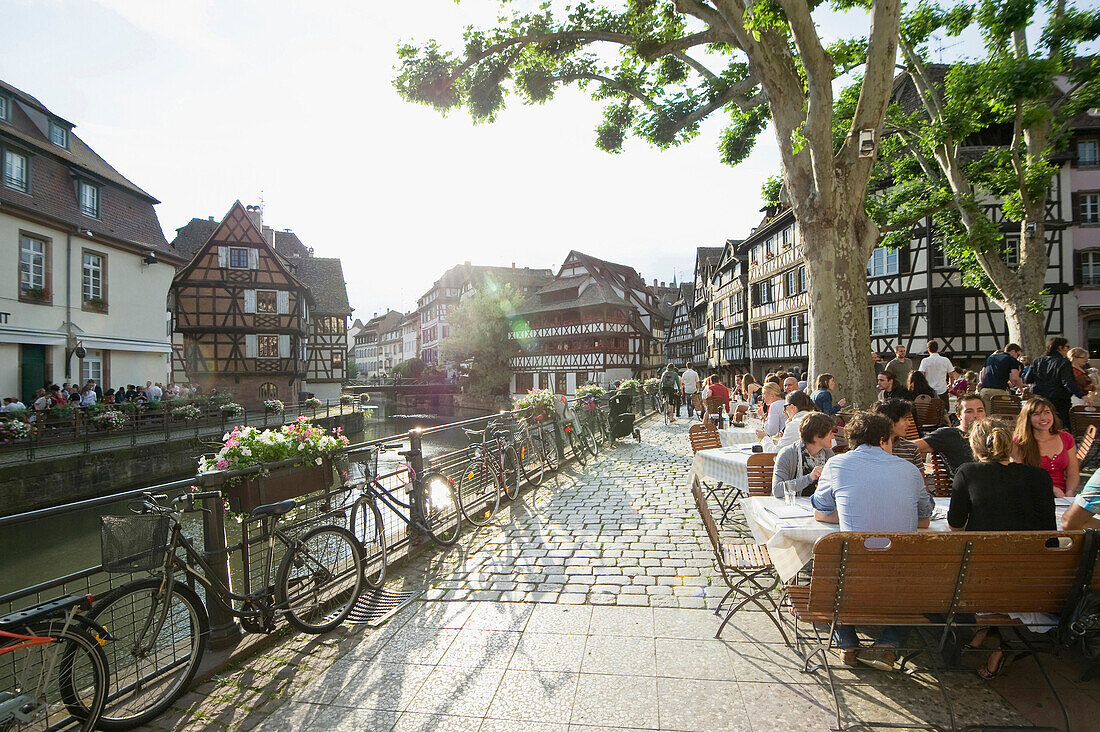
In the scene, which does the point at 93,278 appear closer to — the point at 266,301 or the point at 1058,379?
the point at 266,301

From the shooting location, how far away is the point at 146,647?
3465 millimetres

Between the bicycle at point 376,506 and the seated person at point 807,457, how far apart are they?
11.4 ft

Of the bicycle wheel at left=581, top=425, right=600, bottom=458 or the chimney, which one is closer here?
the bicycle wheel at left=581, top=425, right=600, bottom=458

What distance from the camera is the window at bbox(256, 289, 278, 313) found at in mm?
37750

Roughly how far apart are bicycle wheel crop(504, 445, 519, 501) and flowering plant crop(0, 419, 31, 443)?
13354 millimetres

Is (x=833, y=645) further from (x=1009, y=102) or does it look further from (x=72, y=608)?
(x=1009, y=102)

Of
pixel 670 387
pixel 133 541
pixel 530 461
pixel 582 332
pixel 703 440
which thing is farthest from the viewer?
pixel 582 332

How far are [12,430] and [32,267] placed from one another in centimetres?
856

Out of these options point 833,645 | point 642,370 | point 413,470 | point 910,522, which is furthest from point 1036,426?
point 642,370

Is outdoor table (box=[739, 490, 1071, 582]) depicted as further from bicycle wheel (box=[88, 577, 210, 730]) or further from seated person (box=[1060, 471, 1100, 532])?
bicycle wheel (box=[88, 577, 210, 730])

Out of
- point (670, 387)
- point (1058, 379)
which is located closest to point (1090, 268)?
point (670, 387)

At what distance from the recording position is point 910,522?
3518mm

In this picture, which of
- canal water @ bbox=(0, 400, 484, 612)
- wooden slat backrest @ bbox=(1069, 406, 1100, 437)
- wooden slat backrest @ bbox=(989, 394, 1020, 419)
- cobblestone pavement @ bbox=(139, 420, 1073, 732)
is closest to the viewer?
cobblestone pavement @ bbox=(139, 420, 1073, 732)

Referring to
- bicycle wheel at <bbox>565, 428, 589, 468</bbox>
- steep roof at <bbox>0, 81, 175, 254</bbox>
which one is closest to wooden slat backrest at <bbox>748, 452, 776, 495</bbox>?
bicycle wheel at <bbox>565, 428, 589, 468</bbox>
